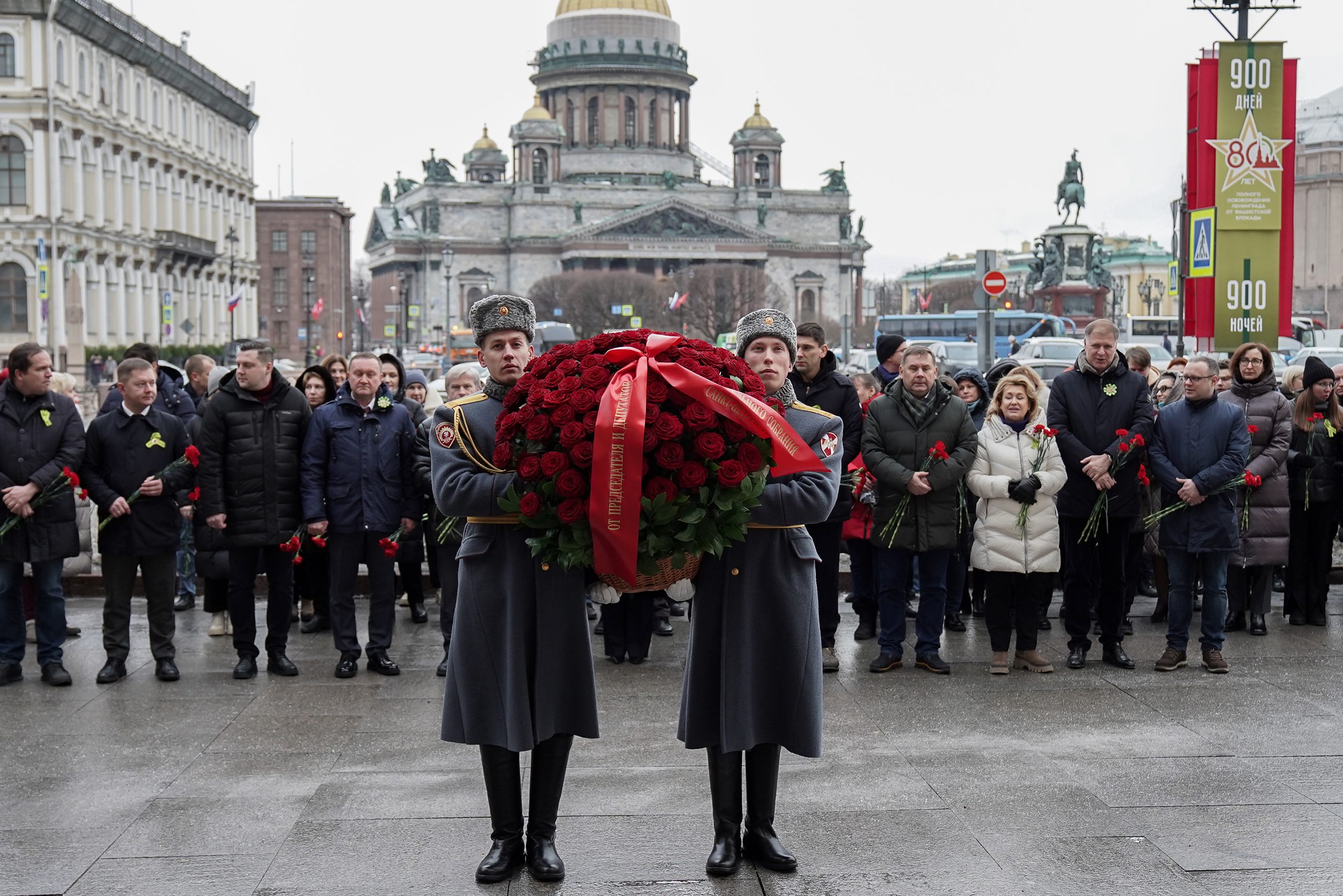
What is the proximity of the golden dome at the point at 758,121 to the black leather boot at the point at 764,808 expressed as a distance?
4363 inches

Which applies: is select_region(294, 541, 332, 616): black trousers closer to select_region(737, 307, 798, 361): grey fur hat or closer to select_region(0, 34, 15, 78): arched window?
select_region(737, 307, 798, 361): grey fur hat

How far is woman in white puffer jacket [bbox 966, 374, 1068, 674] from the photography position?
8.52m

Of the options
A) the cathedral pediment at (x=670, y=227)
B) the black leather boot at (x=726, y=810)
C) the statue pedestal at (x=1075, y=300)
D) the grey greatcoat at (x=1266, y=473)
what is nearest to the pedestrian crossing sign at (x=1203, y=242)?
the grey greatcoat at (x=1266, y=473)

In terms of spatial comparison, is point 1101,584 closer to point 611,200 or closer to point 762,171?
point 611,200

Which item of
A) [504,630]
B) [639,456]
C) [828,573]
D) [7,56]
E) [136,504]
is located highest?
[7,56]

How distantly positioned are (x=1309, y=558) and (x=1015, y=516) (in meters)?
2.79

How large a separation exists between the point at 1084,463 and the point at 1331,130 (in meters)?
115

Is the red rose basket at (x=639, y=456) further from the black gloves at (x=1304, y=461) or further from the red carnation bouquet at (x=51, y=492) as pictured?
the black gloves at (x=1304, y=461)

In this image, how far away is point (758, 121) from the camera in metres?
114

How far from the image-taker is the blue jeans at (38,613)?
8.58m

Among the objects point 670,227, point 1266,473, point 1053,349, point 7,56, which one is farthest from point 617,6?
point 1266,473

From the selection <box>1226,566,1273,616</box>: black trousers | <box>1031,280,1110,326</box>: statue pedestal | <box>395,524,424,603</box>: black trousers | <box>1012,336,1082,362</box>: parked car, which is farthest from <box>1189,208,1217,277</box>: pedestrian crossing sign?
<box>1031,280,1110,326</box>: statue pedestal

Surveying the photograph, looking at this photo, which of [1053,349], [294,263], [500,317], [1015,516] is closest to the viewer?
[500,317]

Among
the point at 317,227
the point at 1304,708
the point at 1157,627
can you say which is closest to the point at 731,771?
the point at 1304,708
